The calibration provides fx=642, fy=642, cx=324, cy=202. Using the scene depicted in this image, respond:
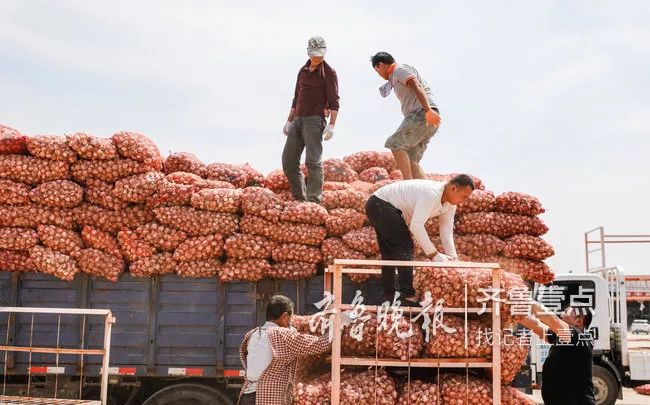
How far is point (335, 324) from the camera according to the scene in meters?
5.61

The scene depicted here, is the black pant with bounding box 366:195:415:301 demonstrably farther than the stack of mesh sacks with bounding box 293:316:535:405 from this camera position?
Yes

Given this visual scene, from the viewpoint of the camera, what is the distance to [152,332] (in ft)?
25.4

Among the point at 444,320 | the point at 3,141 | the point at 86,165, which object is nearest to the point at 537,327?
the point at 444,320

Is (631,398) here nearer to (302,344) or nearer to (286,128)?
(286,128)

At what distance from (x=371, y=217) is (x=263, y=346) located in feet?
5.89

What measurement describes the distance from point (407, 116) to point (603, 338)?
7623 millimetres

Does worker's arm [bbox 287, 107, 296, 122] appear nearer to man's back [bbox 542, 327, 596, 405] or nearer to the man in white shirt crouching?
the man in white shirt crouching

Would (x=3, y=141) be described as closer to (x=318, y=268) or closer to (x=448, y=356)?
(x=318, y=268)

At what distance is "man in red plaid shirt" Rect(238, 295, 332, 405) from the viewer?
581 centimetres

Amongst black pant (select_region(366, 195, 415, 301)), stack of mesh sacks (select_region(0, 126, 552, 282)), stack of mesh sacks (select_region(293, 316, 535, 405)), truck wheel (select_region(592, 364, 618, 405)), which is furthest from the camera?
truck wheel (select_region(592, 364, 618, 405))

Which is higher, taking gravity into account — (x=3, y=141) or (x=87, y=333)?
(x=3, y=141)

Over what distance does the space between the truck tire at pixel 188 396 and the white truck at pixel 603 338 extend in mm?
7267

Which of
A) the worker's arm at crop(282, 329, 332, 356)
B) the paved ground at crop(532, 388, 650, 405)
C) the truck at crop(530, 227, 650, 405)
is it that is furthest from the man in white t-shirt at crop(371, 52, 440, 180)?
the paved ground at crop(532, 388, 650, 405)

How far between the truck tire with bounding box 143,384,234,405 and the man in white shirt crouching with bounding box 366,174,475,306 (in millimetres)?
2638
